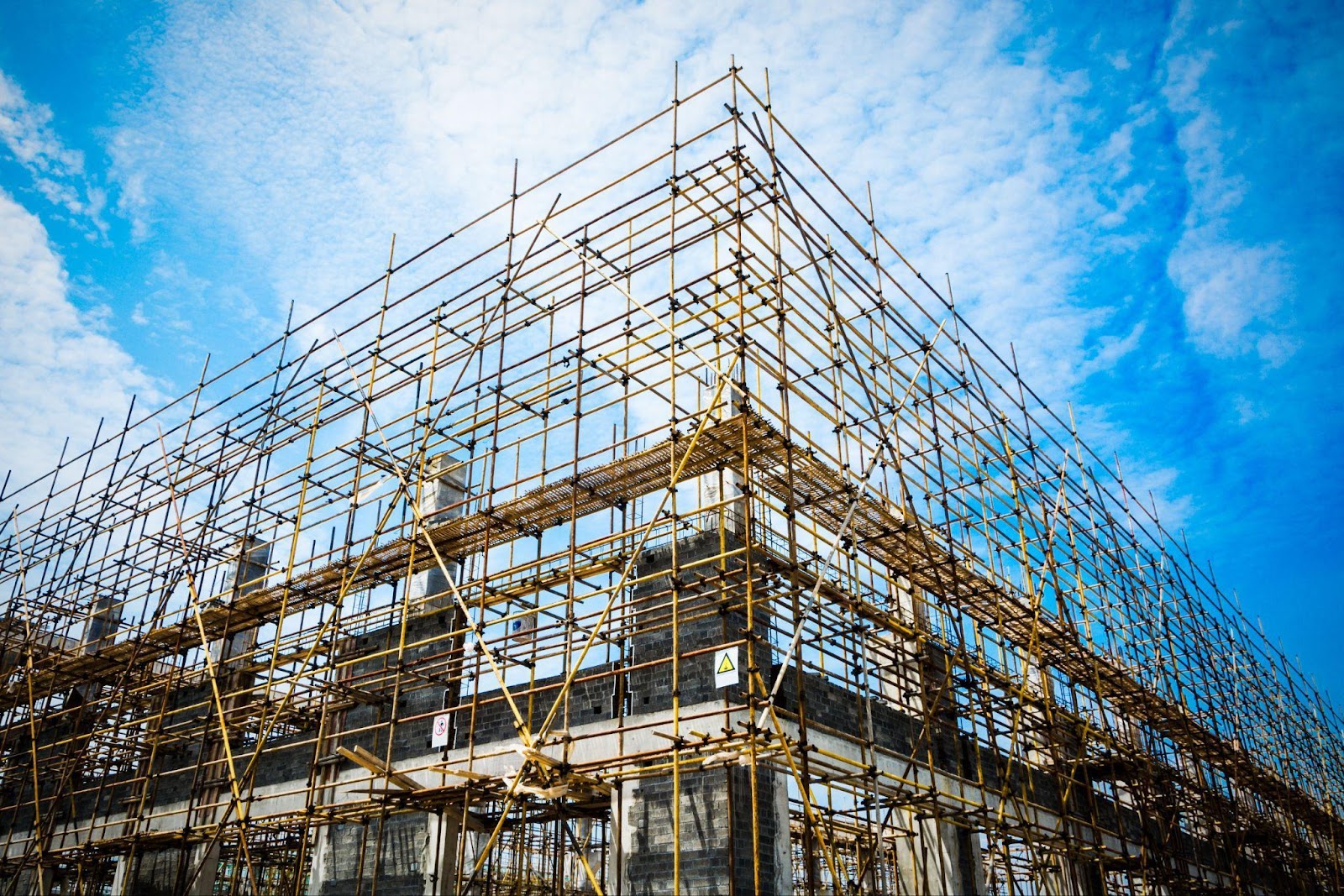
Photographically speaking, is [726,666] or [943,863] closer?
[726,666]

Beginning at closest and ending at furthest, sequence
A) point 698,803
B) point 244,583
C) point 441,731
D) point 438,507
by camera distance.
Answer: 1. point 698,803
2. point 441,731
3. point 438,507
4. point 244,583

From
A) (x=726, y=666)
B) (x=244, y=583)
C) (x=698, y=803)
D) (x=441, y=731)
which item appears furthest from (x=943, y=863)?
(x=244, y=583)

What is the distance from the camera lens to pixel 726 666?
10.0 meters

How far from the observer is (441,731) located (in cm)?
1276

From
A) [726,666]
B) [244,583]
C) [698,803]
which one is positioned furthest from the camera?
[244,583]

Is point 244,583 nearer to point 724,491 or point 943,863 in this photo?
point 724,491

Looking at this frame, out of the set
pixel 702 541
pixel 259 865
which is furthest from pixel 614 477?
pixel 259 865

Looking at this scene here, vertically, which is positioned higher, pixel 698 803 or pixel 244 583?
pixel 244 583

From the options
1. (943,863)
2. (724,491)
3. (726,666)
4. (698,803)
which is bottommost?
(943,863)

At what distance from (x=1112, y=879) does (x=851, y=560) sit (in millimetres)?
11593

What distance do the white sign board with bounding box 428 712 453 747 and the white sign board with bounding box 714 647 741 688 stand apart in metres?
4.29

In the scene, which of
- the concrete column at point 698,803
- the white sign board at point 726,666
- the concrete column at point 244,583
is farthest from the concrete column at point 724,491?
the concrete column at point 244,583

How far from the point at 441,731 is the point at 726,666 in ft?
15.2

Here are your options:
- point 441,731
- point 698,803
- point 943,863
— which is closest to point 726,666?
point 698,803
